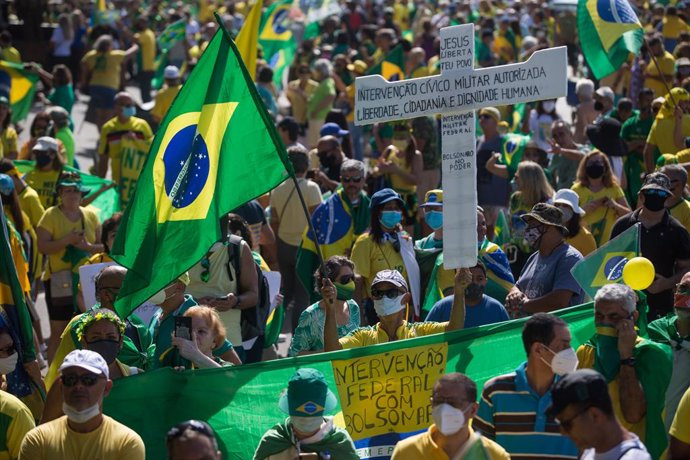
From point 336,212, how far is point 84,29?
1836 centimetres

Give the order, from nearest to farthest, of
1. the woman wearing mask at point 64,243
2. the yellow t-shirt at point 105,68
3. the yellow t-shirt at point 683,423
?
the yellow t-shirt at point 683,423 → the woman wearing mask at point 64,243 → the yellow t-shirt at point 105,68

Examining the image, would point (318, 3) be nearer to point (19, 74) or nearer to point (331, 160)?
point (19, 74)

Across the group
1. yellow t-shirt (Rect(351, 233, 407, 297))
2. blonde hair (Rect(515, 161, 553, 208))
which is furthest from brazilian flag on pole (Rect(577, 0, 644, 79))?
yellow t-shirt (Rect(351, 233, 407, 297))

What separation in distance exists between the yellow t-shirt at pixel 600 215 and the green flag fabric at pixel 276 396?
3.69m

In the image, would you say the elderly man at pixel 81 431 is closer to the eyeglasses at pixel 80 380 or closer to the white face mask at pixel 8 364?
the eyeglasses at pixel 80 380

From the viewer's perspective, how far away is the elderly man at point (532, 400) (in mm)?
5457

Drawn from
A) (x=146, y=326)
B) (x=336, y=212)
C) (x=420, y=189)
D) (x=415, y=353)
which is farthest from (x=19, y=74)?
(x=415, y=353)

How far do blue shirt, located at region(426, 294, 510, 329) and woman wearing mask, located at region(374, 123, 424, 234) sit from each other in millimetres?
4555

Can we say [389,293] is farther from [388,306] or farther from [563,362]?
[563,362]

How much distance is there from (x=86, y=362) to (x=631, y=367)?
2.20 m

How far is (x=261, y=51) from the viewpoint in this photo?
71.5 ft

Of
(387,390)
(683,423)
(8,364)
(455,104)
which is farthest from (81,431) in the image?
(455,104)

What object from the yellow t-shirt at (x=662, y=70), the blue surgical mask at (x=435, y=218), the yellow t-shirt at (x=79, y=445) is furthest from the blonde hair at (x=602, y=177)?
the yellow t-shirt at (x=662, y=70)

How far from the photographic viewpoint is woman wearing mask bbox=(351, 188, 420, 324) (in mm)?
8930
